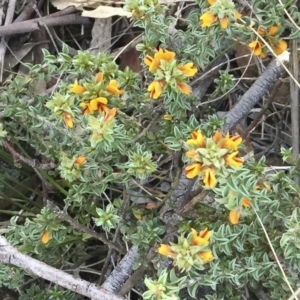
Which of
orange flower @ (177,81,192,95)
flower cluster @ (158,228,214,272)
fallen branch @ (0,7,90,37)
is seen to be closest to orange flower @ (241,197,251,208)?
flower cluster @ (158,228,214,272)

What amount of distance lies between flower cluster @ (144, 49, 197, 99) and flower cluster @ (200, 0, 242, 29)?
106 mm

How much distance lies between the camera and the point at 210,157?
1.01 m

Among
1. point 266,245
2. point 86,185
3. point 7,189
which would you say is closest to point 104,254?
point 7,189

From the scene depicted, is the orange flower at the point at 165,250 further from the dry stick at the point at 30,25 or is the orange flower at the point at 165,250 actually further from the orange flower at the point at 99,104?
the dry stick at the point at 30,25

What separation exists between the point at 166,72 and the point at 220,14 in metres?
0.17

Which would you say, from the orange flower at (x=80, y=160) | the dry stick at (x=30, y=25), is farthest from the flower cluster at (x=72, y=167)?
the dry stick at (x=30, y=25)

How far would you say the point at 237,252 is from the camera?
53.8 inches

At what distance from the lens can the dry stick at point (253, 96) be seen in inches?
60.9

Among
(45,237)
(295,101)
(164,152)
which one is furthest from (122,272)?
(295,101)

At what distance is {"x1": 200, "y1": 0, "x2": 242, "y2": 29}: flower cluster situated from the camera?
3.76 ft

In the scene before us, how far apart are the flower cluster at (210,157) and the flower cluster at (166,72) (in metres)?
0.16

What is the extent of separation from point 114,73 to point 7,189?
2.17 feet

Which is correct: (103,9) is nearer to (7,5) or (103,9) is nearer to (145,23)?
(7,5)

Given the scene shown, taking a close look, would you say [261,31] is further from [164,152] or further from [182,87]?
[164,152]
